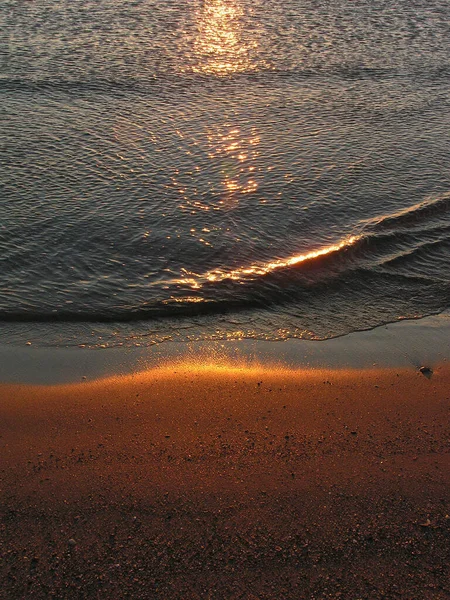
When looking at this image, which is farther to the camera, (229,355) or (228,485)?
(229,355)

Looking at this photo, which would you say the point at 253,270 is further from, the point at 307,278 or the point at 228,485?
the point at 228,485

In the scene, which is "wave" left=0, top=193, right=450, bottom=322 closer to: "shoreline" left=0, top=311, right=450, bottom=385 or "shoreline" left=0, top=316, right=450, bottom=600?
"shoreline" left=0, top=311, right=450, bottom=385

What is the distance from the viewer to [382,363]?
681cm

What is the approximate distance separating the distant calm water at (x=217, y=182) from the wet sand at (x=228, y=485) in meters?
1.22

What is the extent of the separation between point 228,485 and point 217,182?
6579mm

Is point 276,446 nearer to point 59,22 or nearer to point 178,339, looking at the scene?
point 178,339

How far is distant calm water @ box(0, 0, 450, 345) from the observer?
7.95 m

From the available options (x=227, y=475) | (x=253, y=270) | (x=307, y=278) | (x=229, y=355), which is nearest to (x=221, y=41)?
(x=253, y=270)

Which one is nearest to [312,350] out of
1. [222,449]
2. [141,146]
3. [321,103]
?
[222,449]

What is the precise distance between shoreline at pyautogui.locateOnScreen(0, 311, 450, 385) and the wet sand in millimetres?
209

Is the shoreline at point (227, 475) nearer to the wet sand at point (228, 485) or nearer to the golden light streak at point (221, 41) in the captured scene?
the wet sand at point (228, 485)

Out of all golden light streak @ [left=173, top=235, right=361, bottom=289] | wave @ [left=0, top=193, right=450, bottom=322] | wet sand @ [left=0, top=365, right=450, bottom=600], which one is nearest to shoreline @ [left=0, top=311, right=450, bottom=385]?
wet sand @ [left=0, top=365, right=450, bottom=600]

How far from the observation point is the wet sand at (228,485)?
4.46 m

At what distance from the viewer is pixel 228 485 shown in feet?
17.0
